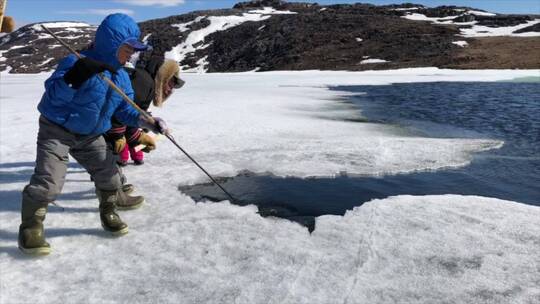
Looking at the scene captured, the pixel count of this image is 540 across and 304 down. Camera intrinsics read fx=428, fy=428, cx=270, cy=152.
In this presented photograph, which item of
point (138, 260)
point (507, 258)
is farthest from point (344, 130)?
point (138, 260)

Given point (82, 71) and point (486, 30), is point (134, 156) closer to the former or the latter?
point (82, 71)

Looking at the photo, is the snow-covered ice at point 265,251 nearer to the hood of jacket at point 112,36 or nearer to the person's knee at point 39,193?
the person's knee at point 39,193

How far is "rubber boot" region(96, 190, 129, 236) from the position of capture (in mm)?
4141

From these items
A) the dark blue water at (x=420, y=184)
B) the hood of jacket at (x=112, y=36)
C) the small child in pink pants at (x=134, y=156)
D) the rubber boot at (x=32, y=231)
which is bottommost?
A: the dark blue water at (x=420, y=184)

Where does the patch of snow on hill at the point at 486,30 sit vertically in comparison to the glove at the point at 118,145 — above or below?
below

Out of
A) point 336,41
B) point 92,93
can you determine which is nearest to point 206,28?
point 336,41

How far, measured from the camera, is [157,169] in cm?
654

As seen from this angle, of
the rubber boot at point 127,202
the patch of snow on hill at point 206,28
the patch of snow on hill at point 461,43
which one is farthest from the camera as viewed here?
the patch of snow on hill at point 206,28

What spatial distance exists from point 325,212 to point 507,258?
1.91 m

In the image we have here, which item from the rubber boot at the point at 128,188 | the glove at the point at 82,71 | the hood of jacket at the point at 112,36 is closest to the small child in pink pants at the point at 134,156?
the rubber boot at the point at 128,188

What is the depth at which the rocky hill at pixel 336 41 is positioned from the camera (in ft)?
181

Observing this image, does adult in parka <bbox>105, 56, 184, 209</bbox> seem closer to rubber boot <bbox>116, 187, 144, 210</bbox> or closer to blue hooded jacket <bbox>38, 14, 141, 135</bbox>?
rubber boot <bbox>116, 187, 144, 210</bbox>

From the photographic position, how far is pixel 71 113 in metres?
3.67

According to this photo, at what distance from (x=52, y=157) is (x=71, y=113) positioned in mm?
406
